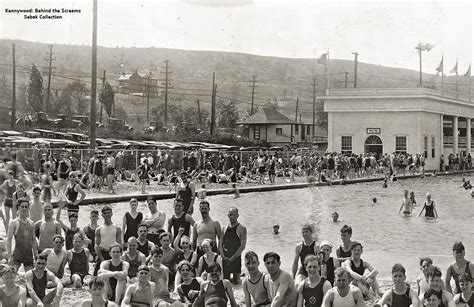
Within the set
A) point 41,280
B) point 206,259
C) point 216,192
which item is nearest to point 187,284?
point 206,259

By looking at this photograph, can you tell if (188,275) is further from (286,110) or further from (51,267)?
(286,110)

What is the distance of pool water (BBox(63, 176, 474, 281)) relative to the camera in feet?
51.7

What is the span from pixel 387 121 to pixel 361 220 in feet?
116

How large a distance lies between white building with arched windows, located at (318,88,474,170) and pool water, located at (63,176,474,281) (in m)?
19.8

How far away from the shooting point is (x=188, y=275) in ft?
28.8

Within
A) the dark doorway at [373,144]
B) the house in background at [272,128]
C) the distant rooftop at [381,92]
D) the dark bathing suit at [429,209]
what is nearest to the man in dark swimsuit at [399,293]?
the dark bathing suit at [429,209]

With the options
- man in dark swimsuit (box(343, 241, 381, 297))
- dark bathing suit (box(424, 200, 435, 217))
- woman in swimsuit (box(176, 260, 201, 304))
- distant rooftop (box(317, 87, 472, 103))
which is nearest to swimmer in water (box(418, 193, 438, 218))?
dark bathing suit (box(424, 200, 435, 217))

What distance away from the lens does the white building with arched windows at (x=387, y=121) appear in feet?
184

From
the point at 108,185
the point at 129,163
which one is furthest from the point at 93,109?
the point at 129,163

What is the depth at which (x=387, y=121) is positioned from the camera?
186 feet

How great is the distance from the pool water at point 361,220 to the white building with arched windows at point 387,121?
19.8 metres

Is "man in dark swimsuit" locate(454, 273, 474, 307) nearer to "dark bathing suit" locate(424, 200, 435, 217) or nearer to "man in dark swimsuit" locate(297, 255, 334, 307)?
"man in dark swimsuit" locate(297, 255, 334, 307)

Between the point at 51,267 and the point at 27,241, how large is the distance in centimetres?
115

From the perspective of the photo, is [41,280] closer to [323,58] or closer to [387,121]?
[323,58]
